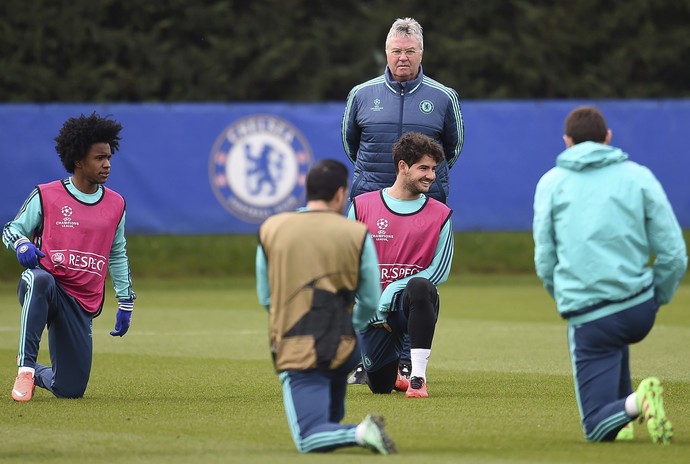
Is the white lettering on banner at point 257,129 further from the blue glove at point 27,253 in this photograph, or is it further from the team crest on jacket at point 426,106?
the blue glove at point 27,253

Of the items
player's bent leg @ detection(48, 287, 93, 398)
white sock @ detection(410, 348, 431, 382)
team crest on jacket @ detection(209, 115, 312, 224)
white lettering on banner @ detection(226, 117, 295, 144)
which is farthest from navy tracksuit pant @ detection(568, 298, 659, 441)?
white lettering on banner @ detection(226, 117, 295, 144)

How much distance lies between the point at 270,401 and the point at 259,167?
10.8 m

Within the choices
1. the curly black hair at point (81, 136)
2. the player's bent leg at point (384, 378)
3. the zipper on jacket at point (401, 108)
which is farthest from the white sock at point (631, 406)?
the curly black hair at point (81, 136)

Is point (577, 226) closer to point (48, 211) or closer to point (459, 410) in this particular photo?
point (459, 410)

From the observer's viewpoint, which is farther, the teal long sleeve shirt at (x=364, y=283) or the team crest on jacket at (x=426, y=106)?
the team crest on jacket at (x=426, y=106)

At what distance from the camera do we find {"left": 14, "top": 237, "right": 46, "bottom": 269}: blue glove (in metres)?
8.58

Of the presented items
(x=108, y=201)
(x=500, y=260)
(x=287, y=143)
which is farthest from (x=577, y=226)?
(x=500, y=260)

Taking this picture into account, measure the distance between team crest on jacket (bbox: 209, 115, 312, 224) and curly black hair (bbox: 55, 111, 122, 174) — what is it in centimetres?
1010

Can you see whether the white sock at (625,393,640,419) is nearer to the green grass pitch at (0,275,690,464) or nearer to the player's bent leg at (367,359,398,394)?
the green grass pitch at (0,275,690,464)

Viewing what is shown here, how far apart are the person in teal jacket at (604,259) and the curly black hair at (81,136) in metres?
3.31

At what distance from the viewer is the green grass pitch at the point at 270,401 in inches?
267

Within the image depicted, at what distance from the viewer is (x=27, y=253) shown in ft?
28.2

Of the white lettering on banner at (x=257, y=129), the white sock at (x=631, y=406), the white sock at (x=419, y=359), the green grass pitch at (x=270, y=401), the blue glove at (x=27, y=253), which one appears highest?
the white lettering on banner at (x=257, y=129)

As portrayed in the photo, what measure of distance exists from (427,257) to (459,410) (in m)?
1.23
